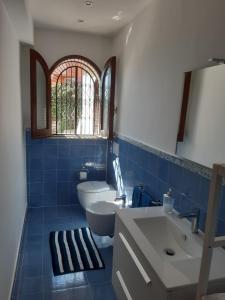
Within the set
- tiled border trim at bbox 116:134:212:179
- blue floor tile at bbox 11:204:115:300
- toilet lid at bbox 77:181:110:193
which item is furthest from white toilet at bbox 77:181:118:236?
tiled border trim at bbox 116:134:212:179

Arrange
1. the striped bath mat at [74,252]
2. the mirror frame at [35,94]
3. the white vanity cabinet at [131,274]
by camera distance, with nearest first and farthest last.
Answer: the white vanity cabinet at [131,274]
the striped bath mat at [74,252]
the mirror frame at [35,94]

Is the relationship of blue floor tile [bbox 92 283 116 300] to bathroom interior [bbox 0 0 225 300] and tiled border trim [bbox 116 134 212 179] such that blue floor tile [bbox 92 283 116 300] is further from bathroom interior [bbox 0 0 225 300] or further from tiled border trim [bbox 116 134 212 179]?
tiled border trim [bbox 116 134 212 179]

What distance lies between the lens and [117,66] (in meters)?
3.20

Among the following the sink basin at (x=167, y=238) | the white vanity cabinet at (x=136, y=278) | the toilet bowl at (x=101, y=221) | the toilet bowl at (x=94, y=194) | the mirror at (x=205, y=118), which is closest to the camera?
the white vanity cabinet at (x=136, y=278)

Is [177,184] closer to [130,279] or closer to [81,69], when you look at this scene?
[130,279]

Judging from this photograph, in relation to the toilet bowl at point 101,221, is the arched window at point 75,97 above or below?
above

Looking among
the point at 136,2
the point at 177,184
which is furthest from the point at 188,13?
the point at 177,184

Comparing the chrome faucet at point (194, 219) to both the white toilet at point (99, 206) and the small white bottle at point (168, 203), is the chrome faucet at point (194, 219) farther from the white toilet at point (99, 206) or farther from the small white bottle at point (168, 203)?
the white toilet at point (99, 206)

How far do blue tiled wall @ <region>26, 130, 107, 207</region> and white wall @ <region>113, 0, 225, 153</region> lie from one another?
2.66 feet

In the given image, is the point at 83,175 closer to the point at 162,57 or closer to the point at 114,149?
the point at 114,149

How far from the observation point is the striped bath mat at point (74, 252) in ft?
7.67

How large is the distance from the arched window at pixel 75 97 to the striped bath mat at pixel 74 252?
1.48 m

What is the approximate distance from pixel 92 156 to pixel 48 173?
679 mm

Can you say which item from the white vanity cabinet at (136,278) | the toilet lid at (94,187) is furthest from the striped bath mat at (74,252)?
the white vanity cabinet at (136,278)
